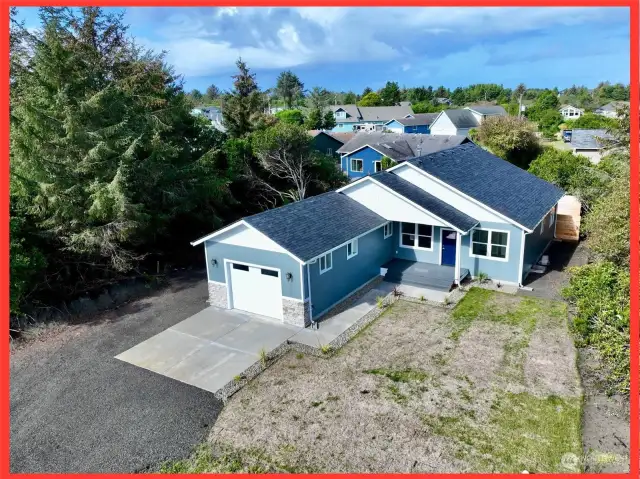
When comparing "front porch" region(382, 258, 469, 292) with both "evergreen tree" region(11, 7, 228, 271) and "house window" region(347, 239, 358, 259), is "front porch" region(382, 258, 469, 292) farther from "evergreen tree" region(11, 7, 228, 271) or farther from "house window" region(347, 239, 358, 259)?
"evergreen tree" region(11, 7, 228, 271)

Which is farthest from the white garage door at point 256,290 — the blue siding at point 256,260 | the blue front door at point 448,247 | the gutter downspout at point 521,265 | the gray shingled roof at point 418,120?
the gray shingled roof at point 418,120

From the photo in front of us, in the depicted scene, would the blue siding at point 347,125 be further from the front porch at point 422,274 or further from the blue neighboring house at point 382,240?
the front porch at point 422,274

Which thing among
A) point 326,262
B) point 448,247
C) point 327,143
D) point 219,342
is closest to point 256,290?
point 219,342

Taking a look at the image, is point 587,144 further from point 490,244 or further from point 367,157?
point 490,244

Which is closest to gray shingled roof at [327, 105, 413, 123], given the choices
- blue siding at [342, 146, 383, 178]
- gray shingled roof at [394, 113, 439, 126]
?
gray shingled roof at [394, 113, 439, 126]

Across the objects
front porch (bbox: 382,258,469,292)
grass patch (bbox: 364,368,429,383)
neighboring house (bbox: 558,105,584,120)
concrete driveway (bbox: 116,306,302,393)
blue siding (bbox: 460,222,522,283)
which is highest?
neighboring house (bbox: 558,105,584,120)

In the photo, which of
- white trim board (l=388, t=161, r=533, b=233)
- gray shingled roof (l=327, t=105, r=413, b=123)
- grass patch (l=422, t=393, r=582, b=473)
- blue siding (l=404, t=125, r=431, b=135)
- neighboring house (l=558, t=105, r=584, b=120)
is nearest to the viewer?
grass patch (l=422, t=393, r=582, b=473)

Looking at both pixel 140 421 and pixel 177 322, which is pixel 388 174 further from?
pixel 140 421
